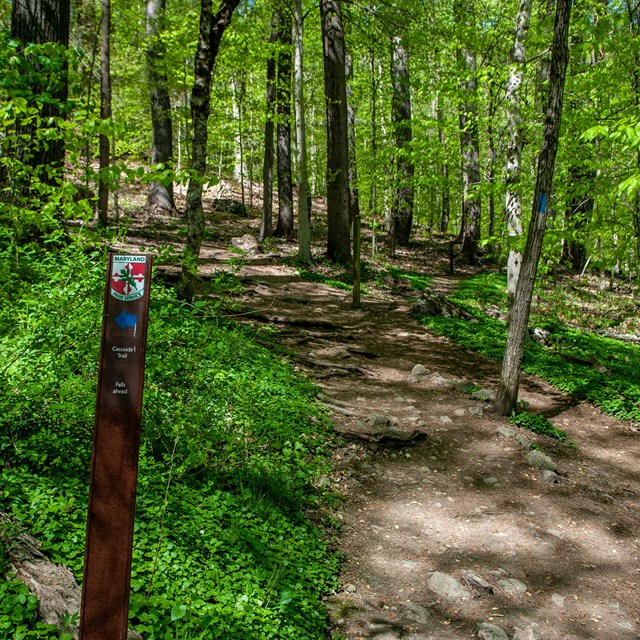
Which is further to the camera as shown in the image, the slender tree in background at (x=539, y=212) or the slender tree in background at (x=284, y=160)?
the slender tree in background at (x=284, y=160)

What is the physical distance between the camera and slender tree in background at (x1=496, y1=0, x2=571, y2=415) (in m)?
6.09

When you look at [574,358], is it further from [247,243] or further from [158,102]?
[158,102]

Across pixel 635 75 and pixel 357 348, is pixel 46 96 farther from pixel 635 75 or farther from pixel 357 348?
pixel 635 75

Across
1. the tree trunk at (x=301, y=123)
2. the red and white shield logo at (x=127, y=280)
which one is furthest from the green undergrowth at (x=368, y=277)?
the red and white shield logo at (x=127, y=280)

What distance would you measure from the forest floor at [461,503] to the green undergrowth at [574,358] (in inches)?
12.6

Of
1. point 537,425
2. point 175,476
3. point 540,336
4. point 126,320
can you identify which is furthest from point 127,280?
point 540,336

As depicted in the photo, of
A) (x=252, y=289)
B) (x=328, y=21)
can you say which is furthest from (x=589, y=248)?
(x=328, y=21)

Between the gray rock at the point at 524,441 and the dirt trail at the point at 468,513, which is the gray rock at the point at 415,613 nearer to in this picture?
the dirt trail at the point at 468,513

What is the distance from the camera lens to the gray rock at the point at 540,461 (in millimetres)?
5863

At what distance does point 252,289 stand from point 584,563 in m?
8.49

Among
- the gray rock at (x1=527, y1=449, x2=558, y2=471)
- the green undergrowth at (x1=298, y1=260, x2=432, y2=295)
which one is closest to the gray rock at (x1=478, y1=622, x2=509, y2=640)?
the gray rock at (x1=527, y1=449, x2=558, y2=471)

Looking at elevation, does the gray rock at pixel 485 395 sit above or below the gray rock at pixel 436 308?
below

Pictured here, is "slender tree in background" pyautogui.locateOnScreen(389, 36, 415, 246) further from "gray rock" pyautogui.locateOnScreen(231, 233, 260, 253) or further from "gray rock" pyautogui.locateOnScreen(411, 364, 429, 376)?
"gray rock" pyautogui.locateOnScreen(411, 364, 429, 376)

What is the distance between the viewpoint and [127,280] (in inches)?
84.2
